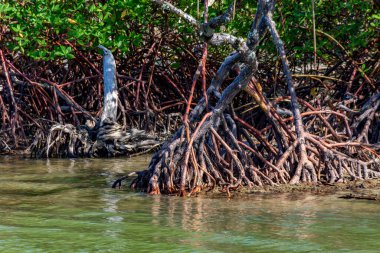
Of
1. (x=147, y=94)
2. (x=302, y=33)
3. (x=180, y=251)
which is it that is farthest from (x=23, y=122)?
(x=180, y=251)

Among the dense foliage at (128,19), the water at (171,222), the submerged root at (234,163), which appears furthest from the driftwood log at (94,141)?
the submerged root at (234,163)

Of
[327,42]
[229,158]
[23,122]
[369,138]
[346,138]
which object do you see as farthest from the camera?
[23,122]

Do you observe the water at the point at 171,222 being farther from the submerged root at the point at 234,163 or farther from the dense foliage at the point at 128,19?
the dense foliage at the point at 128,19

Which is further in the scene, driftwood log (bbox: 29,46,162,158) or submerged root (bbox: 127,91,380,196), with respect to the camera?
driftwood log (bbox: 29,46,162,158)

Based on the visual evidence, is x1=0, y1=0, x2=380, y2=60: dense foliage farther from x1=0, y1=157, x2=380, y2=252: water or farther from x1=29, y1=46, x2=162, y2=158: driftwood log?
x1=0, y1=157, x2=380, y2=252: water

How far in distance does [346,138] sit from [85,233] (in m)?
3.97

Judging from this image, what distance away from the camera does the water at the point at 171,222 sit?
5539 mm

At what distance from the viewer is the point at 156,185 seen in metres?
7.89

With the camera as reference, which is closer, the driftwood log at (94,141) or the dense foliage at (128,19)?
the dense foliage at (128,19)

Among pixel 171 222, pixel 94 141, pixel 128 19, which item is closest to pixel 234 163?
pixel 171 222

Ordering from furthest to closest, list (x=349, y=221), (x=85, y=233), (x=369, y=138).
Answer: (x=369, y=138) < (x=349, y=221) < (x=85, y=233)

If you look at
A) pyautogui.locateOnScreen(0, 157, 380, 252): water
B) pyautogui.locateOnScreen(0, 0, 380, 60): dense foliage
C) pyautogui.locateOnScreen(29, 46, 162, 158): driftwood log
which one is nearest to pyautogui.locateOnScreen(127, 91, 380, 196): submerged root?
pyautogui.locateOnScreen(0, 157, 380, 252): water

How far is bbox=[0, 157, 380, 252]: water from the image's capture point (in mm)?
5539

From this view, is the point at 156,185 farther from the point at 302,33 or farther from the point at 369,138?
the point at 302,33
